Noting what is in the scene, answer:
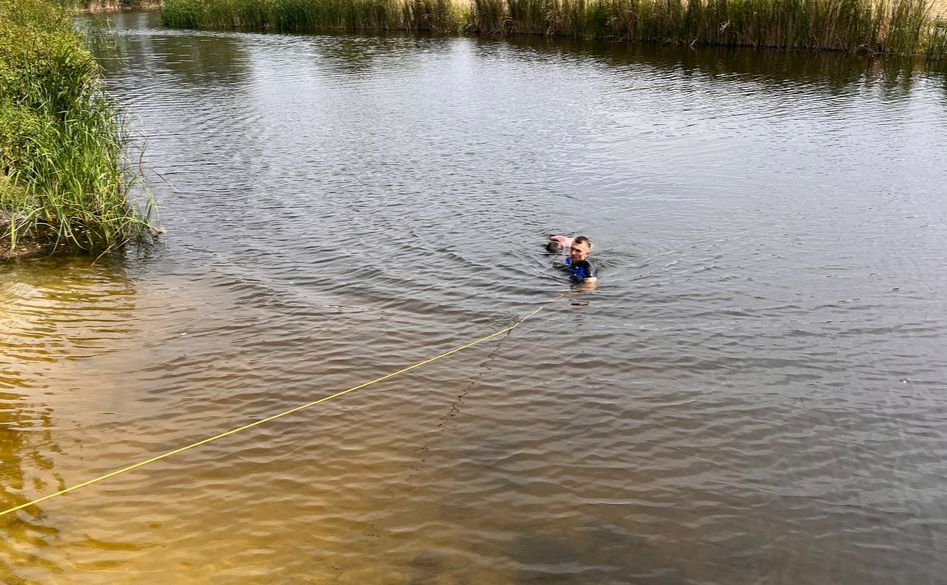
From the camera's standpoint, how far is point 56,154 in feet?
35.6

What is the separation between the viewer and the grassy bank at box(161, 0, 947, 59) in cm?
2767

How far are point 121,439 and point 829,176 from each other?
1432cm

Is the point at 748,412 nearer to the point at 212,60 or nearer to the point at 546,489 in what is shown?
the point at 546,489

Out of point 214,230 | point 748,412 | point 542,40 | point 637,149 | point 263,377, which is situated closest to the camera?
point 748,412

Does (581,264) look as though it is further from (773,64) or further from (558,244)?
(773,64)

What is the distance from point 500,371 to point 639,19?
1131 inches

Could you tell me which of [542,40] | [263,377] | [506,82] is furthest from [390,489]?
[542,40]

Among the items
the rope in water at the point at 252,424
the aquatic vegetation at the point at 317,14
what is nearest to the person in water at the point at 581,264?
the rope in water at the point at 252,424

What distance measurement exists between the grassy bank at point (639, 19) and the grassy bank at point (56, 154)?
2588 centimetres

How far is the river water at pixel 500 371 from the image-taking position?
575 centimetres

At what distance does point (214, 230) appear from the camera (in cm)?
1300

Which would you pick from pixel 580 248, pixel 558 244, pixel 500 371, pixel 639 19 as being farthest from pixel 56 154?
pixel 639 19

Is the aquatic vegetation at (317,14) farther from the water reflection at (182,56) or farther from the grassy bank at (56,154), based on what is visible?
the grassy bank at (56,154)

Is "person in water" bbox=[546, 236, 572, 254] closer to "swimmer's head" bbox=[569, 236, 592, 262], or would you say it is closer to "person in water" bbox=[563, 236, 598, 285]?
"person in water" bbox=[563, 236, 598, 285]
